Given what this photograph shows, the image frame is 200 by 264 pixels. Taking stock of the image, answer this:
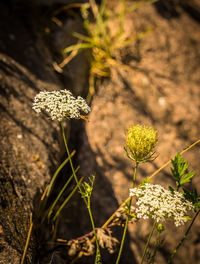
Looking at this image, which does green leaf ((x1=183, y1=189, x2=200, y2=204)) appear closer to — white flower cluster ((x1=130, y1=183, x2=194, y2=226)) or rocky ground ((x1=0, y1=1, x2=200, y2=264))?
white flower cluster ((x1=130, y1=183, x2=194, y2=226))

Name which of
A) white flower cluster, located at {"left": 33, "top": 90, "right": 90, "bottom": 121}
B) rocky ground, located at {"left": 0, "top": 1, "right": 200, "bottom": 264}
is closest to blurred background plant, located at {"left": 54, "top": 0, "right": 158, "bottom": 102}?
rocky ground, located at {"left": 0, "top": 1, "right": 200, "bottom": 264}

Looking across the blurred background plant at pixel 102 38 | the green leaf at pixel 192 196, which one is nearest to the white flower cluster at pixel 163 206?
the green leaf at pixel 192 196

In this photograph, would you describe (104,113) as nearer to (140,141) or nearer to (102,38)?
(102,38)

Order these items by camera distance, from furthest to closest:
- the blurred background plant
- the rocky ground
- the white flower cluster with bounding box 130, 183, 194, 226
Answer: the blurred background plant → the rocky ground → the white flower cluster with bounding box 130, 183, 194, 226

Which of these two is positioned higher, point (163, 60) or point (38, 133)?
point (163, 60)

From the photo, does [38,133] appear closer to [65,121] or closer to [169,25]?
[65,121]

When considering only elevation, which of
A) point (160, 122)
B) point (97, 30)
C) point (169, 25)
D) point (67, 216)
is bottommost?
point (67, 216)

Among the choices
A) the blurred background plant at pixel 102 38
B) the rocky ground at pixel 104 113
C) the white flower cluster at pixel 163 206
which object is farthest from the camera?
the blurred background plant at pixel 102 38

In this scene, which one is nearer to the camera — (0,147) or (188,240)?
(0,147)

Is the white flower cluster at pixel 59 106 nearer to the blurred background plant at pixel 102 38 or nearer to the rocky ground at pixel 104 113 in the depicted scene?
the rocky ground at pixel 104 113

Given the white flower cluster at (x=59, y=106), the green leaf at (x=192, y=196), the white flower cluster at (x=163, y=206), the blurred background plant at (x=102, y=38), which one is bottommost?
the white flower cluster at (x=163, y=206)

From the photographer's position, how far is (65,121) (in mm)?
1807

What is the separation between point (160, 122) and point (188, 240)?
3.46 feet

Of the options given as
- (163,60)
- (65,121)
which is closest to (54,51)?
(65,121)
